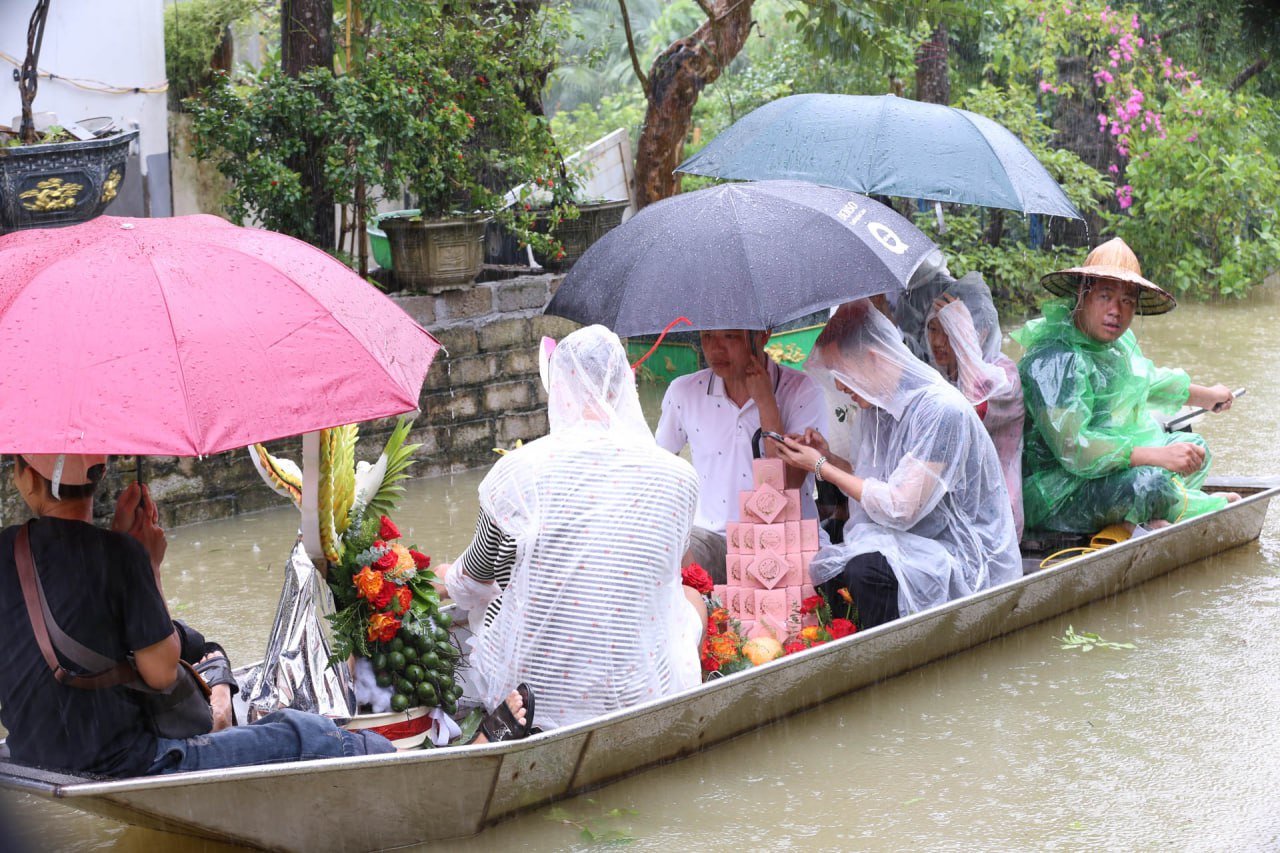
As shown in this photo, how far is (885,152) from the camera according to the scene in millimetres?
Result: 6660

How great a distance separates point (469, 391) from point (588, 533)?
5.32 meters

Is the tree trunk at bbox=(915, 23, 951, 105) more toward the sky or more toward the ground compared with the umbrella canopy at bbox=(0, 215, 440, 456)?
more toward the sky

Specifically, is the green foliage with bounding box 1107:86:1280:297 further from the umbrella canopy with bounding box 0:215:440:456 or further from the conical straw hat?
the umbrella canopy with bounding box 0:215:440:456

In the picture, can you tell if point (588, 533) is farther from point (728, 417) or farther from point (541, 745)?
point (728, 417)

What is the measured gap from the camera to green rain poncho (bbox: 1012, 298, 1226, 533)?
20.6 ft

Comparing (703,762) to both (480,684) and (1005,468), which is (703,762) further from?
(1005,468)

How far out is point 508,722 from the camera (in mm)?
4422

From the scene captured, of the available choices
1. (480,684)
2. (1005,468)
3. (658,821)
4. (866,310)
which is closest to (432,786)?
(480,684)

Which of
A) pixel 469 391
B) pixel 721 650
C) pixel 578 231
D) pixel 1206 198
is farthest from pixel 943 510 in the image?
pixel 1206 198

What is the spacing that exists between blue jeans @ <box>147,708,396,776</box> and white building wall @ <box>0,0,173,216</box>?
21.1ft

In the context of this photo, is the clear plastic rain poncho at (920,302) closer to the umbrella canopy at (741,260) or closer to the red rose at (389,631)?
the umbrella canopy at (741,260)

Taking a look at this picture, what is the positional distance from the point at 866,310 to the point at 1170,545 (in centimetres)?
217

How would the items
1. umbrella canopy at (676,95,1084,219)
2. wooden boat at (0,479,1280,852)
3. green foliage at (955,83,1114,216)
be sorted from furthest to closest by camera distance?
green foliage at (955,83,1114,216), umbrella canopy at (676,95,1084,219), wooden boat at (0,479,1280,852)

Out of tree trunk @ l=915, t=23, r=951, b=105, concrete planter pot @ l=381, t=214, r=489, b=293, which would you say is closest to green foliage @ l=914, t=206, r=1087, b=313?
tree trunk @ l=915, t=23, r=951, b=105
